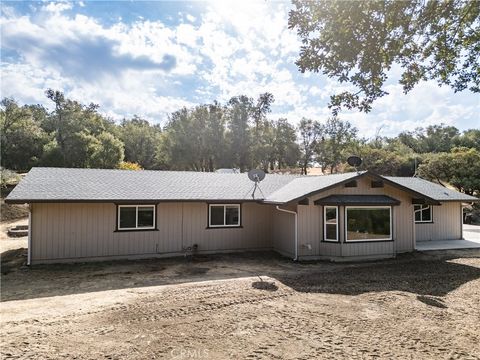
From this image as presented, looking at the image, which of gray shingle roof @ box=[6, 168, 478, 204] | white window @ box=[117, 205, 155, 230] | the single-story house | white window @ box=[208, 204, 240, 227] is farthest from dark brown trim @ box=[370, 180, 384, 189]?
white window @ box=[117, 205, 155, 230]

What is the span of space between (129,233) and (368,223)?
9.13 m

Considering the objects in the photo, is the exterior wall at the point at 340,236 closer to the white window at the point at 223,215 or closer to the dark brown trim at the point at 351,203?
the dark brown trim at the point at 351,203

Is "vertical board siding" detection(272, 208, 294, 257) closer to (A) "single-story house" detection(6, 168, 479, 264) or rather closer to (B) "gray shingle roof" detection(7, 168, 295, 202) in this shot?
(A) "single-story house" detection(6, 168, 479, 264)

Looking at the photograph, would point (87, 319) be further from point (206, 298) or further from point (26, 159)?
point (26, 159)

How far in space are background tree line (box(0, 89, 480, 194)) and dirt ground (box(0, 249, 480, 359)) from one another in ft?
78.0

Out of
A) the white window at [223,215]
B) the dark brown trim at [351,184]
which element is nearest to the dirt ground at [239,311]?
the white window at [223,215]

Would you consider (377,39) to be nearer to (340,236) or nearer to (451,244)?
(340,236)

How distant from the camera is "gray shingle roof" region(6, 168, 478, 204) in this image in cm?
1126

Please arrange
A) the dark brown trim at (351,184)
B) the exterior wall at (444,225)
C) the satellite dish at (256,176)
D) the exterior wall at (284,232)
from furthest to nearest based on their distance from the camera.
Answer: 1. the exterior wall at (444,225)
2. the satellite dish at (256,176)
3. the dark brown trim at (351,184)
4. the exterior wall at (284,232)

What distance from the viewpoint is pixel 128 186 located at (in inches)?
510

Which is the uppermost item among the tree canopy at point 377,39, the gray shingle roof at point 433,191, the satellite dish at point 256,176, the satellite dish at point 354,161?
the tree canopy at point 377,39

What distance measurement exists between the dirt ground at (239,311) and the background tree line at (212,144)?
23.8 meters

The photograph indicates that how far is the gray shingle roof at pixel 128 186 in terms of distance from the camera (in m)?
11.2

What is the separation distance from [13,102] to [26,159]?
600cm
